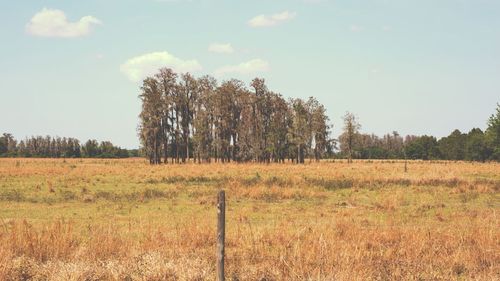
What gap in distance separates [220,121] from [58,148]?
114 metres

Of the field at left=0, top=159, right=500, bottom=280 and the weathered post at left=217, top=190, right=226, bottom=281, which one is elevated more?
the weathered post at left=217, top=190, right=226, bottom=281

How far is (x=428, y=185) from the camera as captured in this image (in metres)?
28.6

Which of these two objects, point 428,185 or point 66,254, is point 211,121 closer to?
point 428,185

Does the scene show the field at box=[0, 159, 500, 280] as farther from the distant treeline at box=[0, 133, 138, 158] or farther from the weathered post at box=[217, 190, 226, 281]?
the distant treeline at box=[0, 133, 138, 158]

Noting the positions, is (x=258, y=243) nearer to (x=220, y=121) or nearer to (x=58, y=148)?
(x=220, y=121)

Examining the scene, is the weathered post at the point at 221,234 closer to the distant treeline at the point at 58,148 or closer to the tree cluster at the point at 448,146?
the tree cluster at the point at 448,146

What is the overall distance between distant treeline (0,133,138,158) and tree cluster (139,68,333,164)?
77.4 metres

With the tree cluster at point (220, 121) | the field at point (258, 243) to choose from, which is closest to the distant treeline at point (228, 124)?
the tree cluster at point (220, 121)

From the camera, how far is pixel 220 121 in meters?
77.2

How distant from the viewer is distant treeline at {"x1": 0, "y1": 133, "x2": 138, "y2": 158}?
15062 cm

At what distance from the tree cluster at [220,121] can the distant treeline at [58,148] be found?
7738 cm

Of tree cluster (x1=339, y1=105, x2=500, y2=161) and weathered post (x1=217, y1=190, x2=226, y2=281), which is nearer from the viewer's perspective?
weathered post (x1=217, y1=190, x2=226, y2=281)

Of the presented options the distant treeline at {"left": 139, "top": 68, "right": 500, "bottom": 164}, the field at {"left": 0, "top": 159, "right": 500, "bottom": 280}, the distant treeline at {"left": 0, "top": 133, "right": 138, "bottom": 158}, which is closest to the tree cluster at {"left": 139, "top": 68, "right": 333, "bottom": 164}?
the distant treeline at {"left": 139, "top": 68, "right": 500, "bottom": 164}

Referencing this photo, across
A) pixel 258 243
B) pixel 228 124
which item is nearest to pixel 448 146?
pixel 228 124
